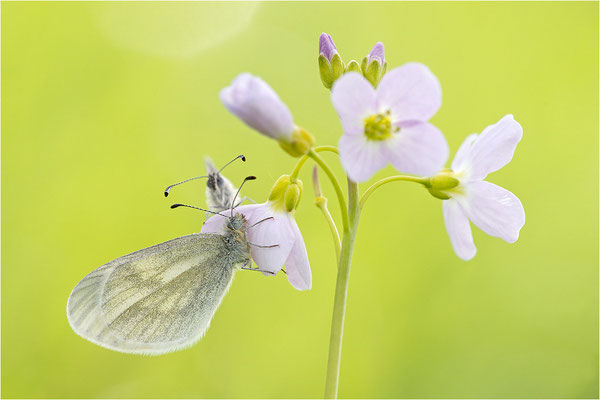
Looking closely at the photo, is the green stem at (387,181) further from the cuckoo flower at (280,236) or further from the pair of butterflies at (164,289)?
the pair of butterflies at (164,289)

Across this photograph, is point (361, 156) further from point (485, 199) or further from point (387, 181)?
point (485, 199)

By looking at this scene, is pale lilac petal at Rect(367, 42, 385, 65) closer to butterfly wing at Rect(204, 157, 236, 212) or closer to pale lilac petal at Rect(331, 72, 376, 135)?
pale lilac petal at Rect(331, 72, 376, 135)

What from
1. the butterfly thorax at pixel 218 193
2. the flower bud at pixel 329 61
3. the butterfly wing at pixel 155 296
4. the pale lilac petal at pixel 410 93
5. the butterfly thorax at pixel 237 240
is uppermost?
the flower bud at pixel 329 61

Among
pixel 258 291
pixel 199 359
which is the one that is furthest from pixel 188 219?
pixel 199 359

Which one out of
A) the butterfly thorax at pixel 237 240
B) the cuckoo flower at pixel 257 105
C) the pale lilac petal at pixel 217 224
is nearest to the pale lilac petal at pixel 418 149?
the cuckoo flower at pixel 257 105

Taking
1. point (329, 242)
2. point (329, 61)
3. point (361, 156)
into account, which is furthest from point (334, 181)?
point (329, 242)

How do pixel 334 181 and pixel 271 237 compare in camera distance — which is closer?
pixel 334 181
